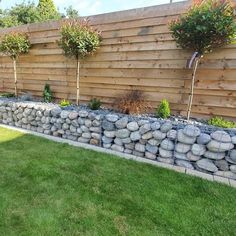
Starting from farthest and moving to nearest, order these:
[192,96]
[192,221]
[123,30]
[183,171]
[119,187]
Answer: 1. [123,30]
2. [192,96]
3. [183,171]
4. [119,187]
5. [192,221]

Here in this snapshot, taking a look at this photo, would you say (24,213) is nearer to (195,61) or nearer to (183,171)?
(183,171)

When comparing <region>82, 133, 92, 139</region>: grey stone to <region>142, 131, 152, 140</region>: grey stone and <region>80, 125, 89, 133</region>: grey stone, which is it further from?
<region>142, 131, 152, 140</region>: grey stone

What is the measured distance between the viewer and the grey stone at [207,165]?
10.2 feet

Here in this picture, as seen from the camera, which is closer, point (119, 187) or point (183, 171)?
point (119, 187)

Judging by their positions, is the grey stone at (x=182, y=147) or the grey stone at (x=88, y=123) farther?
the grey stone at (x=88, y=123)

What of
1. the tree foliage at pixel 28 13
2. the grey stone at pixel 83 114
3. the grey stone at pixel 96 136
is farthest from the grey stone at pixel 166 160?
the tree foliage at pixel 28 13

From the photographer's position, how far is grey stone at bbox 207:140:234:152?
2.97 m

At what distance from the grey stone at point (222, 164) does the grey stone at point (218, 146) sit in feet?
0.53

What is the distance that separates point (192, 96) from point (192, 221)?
2.18m

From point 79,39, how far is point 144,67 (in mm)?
1283

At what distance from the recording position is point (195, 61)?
143 inches

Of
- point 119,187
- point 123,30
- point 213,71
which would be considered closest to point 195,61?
point 213,71

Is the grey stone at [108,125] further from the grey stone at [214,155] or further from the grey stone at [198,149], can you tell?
the grey stone at [214,155]

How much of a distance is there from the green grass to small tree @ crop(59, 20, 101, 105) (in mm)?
2086
